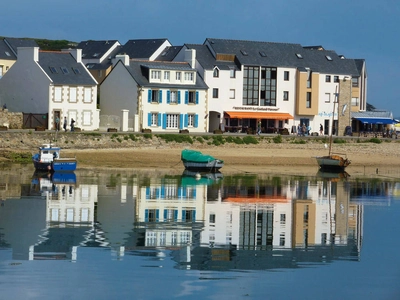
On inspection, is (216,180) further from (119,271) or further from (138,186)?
(119,271)

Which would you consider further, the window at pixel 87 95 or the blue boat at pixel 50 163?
the window at pixel 87 95

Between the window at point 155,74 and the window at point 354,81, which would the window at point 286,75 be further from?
the window at point 155,74

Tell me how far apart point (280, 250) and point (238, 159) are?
4051 cm

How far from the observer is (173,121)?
8056cm

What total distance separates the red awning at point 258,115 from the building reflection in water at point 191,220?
105 feet

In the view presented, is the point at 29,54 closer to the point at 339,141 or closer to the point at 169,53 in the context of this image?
the point at 169,53

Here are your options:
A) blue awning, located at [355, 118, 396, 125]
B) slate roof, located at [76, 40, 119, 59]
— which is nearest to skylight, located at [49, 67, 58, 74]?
slate roof, located at [76, 40, 119, 59]

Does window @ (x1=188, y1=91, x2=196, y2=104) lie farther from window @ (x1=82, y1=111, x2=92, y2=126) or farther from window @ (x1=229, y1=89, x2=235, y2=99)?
window @ (x1=82, y1=111, x2=92, y2=126)

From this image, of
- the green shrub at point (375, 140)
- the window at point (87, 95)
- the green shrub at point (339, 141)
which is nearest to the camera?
the window at point (87, 95)

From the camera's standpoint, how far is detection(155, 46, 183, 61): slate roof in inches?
3462

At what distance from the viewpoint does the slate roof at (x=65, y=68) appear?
7425 cm

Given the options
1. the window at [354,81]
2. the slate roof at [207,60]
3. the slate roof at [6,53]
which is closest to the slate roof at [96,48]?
the slate roof at [6,53]

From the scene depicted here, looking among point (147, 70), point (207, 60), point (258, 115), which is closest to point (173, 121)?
point (147, 70)

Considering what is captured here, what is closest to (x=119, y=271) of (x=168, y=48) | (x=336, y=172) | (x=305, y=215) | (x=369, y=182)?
(x=305, y=215)
